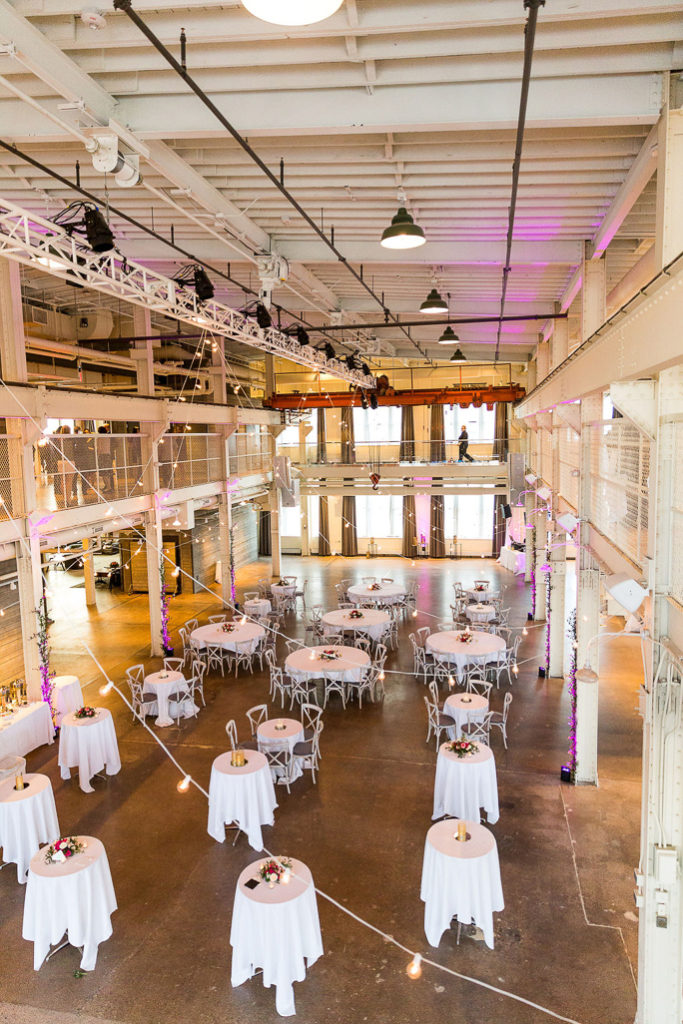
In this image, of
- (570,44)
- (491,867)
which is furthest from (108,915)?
(570,44)

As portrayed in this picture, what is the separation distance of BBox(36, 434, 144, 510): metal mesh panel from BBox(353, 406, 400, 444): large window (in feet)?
41.8

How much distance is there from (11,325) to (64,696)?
18.5 ft

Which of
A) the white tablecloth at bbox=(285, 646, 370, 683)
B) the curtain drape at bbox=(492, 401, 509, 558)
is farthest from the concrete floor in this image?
the curtain drape at bbox=(492, 401, 509, 558)

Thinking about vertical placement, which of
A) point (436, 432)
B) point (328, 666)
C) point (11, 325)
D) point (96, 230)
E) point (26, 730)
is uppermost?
point (96, 230)

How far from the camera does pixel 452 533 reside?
2464 cm

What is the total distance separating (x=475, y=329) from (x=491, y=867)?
531 inches

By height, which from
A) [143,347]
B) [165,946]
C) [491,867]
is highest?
[143,347]

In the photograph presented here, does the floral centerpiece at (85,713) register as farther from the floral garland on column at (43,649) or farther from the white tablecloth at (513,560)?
the white tablecloth at (513,560)

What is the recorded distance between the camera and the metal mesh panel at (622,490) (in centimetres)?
571

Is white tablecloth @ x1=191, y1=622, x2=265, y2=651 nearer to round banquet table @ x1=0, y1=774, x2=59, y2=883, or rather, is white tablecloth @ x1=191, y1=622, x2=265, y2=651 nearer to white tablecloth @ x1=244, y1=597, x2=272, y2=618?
white tablecloth @ x1=244, y1=597, x2=272, y2=618

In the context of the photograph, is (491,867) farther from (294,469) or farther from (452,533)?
(452,533)

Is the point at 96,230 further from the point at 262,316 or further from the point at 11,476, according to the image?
the point at 262,316

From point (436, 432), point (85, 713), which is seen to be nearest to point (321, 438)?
point (436, 432)

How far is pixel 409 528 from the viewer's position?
24.9 meters
